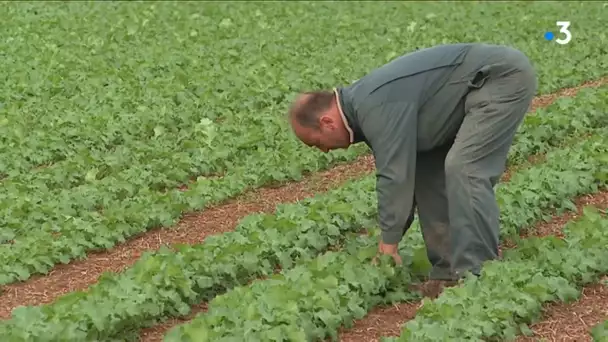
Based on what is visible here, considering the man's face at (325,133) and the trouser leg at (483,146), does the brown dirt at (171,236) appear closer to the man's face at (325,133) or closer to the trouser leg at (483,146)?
the man's face at (325,133)

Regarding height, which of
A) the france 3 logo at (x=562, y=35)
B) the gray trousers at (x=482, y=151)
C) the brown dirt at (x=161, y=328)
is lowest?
the france 3 logo at (x=562, y=35)

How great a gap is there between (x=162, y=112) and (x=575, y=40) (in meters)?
7.41

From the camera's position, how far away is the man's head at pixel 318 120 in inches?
231

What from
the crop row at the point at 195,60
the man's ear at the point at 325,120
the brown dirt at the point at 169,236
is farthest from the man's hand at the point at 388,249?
the crop row at the point at 195,60

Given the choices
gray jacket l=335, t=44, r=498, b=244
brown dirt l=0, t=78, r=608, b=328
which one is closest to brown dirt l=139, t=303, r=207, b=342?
brown dirt l=0, t=78, r=608, b=328

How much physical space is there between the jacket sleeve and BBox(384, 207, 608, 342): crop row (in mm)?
577

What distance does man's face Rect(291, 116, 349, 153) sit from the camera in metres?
5.87

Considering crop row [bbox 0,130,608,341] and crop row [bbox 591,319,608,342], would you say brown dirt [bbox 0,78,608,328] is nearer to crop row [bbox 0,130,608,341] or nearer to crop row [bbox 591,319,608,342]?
crop row [bbox 0,130,608,341]

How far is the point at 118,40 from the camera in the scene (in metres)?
15.3

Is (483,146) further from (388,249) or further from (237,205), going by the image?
(237,205)

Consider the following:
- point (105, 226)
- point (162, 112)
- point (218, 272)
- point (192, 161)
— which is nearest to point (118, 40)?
point (162, 112)

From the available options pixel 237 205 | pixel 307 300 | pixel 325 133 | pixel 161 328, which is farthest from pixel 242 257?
pixel 237 205

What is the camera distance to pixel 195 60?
13.7m

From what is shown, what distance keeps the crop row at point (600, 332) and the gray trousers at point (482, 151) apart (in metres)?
0.94
